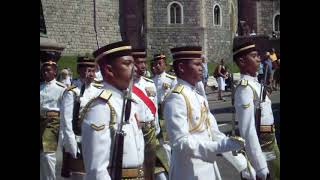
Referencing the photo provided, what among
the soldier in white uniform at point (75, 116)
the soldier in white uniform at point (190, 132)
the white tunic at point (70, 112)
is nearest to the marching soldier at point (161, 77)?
the soldier in white uniform at point (75, 116)

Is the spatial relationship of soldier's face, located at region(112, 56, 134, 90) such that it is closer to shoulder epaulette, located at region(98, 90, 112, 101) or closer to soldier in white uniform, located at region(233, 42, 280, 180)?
shoulder epaulette, located at region(98, 90, 112, 101)

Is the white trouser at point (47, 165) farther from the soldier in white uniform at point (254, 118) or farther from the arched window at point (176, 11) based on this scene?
the arched window at point (176, 11)

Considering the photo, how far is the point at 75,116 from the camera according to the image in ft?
17.6

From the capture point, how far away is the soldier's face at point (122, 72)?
165 inches

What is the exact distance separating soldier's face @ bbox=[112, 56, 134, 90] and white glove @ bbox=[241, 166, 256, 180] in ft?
4.02

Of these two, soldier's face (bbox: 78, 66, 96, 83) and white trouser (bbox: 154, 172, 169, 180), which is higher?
soldier's face (bbox: 78, 66, 96, 83)

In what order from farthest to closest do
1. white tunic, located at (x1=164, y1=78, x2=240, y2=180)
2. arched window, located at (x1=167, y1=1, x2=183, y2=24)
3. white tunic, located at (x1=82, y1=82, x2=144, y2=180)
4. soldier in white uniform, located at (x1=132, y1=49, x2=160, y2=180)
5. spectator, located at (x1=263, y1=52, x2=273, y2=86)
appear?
1. arched window, located at (x1=167, y1=1, x2=183, y2=24)
2. spectator, located at (x1=263, y1=52, x2=273, y2=86)
3. soldier in white uniform, located at (x1=132, y1=49, x2=160, y2=180)
4. white tunic, located at (x1=164, y1=78, x2=240, y2=180)
5. white tunic, located at (x1=82, y1=82, x2=144, y2=180)

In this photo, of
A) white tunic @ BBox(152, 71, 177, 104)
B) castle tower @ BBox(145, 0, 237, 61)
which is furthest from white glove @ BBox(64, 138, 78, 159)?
castle tower @ BBox(145, 0, 237, 61)

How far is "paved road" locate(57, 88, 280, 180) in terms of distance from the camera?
5.67 m

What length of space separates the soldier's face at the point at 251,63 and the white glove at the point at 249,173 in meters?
0.79
